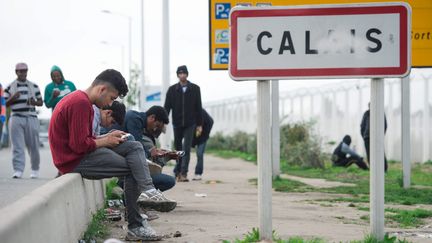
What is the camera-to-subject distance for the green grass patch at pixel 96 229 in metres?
7.84

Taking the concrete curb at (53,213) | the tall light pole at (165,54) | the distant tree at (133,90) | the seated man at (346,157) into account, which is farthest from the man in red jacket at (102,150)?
the distant tree at (133,90)

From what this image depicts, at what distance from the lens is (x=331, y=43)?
690 centimetres

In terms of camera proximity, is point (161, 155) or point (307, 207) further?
point (307, 207)

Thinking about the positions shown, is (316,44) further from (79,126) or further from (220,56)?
(220,56)

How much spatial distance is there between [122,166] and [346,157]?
618 inches

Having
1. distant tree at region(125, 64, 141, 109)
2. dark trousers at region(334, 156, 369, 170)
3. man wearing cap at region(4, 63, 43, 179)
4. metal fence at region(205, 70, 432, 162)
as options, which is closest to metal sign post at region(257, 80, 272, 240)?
man wearing cap at region(4, 63, 43, 179)

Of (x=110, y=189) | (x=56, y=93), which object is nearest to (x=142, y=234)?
(x=110, y=189)

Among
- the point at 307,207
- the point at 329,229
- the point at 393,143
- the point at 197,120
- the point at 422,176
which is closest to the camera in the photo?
the point at 329,229

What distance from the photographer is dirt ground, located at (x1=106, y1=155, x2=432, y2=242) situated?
843 cm

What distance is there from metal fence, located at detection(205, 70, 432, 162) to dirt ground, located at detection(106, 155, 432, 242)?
11.5 m

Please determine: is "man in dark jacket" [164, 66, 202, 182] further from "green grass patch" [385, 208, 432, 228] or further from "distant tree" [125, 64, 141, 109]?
"distant tree" [125, 64, 141, 109]

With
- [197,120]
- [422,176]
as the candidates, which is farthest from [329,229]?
[422,176]

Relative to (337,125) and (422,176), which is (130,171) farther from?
(337,125)

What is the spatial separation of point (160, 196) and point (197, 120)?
29.0 feet
